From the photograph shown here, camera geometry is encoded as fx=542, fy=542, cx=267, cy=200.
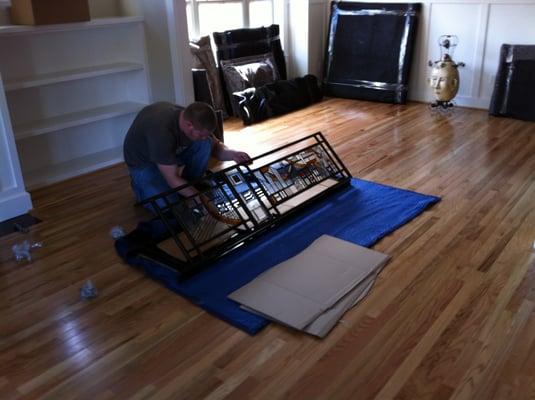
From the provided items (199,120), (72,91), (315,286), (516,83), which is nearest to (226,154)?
(199,120)

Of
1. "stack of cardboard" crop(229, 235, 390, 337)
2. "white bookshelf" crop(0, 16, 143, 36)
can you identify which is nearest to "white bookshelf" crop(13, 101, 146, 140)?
"white bookshelf" crop(0, 16, 143, 36)

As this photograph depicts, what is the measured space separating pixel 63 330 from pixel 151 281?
0.48 meters

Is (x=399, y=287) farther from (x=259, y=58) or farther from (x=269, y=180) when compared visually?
(x=259, y=58)

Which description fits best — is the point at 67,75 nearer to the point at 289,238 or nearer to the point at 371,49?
the point at 289,238

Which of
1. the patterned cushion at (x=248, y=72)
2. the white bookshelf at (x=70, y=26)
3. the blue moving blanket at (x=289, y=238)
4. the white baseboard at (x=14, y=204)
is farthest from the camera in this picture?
the patterned cushion at (x=248, y=72)

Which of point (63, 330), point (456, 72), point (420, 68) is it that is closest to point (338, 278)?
point (63, 330)

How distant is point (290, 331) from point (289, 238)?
0.80m

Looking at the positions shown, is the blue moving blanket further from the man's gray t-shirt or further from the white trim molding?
the white trim molding

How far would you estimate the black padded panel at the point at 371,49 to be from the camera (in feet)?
18.7

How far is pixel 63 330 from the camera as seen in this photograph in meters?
2.26

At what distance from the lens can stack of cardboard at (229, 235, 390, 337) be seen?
2266mm

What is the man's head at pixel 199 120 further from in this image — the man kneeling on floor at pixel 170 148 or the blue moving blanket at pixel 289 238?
the blue moving blanket at pixel 289 238

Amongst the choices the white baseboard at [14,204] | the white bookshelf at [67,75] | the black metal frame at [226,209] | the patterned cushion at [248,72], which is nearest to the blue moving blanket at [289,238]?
the black metal frame at [226,209]

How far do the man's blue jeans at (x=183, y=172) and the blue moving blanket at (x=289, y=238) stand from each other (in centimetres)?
32
